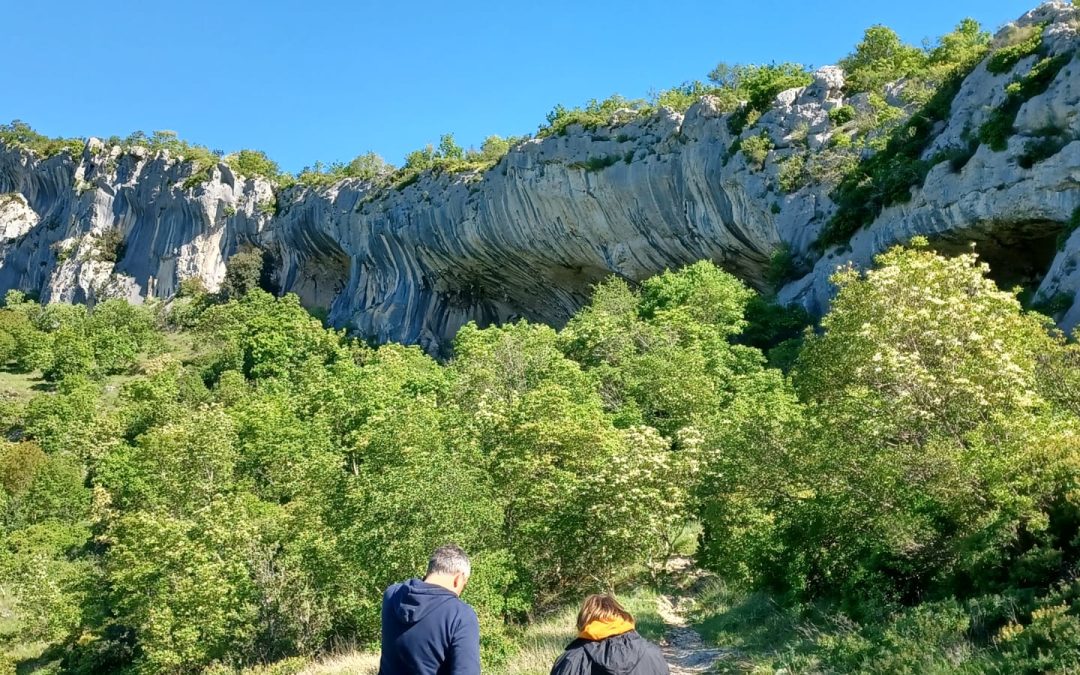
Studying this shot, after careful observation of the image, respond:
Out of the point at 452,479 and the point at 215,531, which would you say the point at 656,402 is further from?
the point at 215,531

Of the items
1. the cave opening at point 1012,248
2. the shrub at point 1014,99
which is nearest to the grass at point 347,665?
the cave opening at point 1012,248

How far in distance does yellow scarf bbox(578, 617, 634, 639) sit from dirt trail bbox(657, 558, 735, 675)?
6040mm

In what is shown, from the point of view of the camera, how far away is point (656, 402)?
806 inches

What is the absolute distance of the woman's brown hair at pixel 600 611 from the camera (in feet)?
13.2

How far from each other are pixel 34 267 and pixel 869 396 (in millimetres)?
86784

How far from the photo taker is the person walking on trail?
12.3ft

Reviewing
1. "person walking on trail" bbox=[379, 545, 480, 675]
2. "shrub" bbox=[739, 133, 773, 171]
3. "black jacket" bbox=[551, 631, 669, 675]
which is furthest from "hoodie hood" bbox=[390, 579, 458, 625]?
"shrub" bbox=[739, 133, 773, 171]

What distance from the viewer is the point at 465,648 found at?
3.75 metres

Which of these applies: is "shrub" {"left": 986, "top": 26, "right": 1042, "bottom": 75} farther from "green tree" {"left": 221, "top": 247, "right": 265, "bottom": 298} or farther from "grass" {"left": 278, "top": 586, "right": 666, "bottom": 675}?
"green tree" {"left": 221, "top": 247, "right": 265, "bottom": 298}

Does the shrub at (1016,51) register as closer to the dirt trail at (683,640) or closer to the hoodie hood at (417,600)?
the dirt trail at (683,640)

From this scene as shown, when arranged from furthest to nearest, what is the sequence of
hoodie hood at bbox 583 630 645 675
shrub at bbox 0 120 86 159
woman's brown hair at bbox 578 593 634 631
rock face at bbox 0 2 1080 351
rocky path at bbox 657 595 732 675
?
shrub at bbox 0 120 86 159
rock face at bbox 0 2 1080 351
rocky path at bbox 657 595 732 675
woman's brown hair at bbox 578 593 634 631
hoodie hood at bbox 583 630 645 675

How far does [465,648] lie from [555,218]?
39649mm

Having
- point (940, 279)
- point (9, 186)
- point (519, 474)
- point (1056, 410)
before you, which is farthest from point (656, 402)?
point (9, 186)

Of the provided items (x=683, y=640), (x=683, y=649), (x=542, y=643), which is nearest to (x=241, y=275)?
(x=542, y=643)
